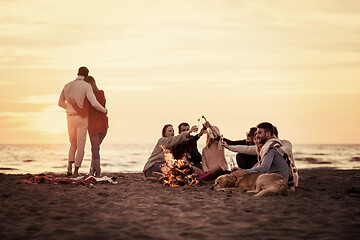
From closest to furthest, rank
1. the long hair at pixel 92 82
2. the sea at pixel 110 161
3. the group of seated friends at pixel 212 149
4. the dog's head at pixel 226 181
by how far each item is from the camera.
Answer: the group of seated friends at pixel 212 149
the dog's head at pixel 226 181
the long hair at pixel 92 82
the sea at pixel 110 161

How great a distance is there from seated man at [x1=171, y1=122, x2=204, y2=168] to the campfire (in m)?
0.50

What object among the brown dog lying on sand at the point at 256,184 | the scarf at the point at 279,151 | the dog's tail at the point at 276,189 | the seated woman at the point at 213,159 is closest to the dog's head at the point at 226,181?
the brown dog lying on sand at the point at 256,184

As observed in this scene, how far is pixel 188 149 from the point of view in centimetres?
1012

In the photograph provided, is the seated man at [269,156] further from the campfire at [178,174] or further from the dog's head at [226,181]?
the campfire at [178,174]

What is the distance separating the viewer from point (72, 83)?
9.88 m

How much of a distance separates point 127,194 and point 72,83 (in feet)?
12.1

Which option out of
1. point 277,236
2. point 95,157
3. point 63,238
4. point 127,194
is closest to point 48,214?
point 63,238

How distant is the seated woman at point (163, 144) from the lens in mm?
9508

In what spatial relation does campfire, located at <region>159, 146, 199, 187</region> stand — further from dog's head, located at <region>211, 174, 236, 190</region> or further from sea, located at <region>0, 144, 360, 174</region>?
sea, located at <region>0, 144, 360, 174</region>

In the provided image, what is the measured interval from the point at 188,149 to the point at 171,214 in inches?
184

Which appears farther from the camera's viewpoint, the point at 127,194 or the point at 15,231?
Result: the point at 127,194

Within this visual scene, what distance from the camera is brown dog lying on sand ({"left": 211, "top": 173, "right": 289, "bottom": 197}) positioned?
705 cm

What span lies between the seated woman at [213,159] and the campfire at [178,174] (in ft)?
2.02

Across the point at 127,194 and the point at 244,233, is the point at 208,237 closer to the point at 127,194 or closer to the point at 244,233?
the point at 244,233
